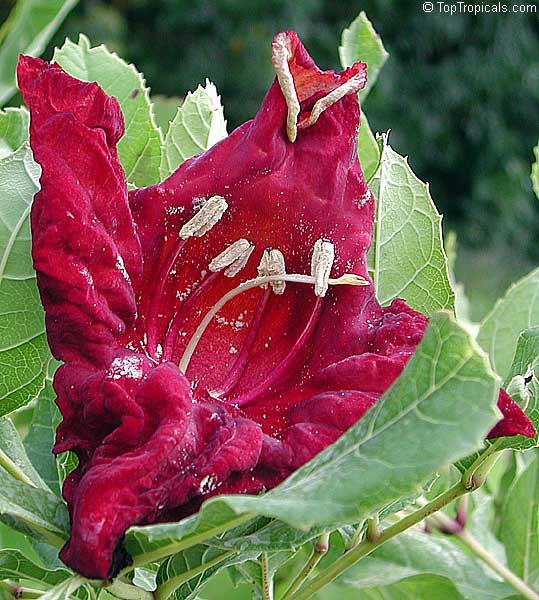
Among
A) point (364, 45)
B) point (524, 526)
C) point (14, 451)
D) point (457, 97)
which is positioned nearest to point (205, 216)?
point (14, 451)

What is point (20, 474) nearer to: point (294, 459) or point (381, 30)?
point (294, 459)

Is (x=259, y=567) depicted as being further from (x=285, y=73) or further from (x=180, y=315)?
(x=285, y=73)

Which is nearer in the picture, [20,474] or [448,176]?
[20,474]

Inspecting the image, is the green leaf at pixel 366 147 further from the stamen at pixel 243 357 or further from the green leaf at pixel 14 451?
the green leaf at pixel 14 451

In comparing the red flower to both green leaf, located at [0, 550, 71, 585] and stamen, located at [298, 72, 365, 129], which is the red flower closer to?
stamen, located at [298, 72, 365, 129]

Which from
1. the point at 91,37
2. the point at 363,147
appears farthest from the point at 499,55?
the point at 363,147
